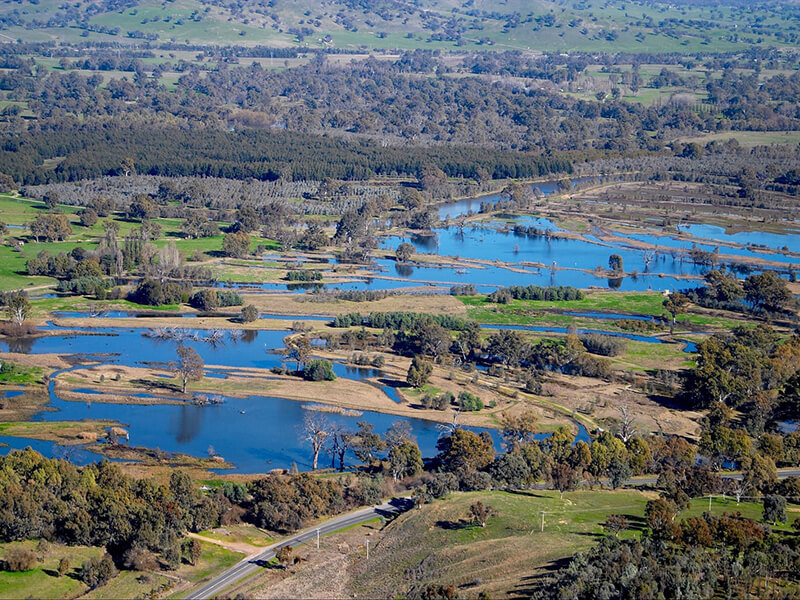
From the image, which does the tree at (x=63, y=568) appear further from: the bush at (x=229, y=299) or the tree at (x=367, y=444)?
the bush at (x=229, y=299)

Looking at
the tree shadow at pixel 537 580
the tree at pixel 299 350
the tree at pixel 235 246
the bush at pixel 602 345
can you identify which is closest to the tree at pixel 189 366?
the tree at pixel 299 350

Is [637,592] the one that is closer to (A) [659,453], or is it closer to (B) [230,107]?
(A) [659,453]

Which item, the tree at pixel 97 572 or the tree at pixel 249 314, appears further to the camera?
the tree at pixel 249 314

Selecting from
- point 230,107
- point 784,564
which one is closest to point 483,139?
point 230,107

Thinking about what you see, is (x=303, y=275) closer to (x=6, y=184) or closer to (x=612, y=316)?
(x=612, y=316)

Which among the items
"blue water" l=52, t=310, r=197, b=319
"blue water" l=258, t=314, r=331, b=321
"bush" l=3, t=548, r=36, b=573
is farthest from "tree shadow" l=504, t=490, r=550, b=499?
"blue water" l=52, t=310, r=197, b=319

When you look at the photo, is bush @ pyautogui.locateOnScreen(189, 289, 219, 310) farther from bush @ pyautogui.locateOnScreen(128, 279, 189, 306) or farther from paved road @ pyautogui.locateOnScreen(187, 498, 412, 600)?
paved road @ pyautogui.locateOnScreen(187, 498, 412, 600)

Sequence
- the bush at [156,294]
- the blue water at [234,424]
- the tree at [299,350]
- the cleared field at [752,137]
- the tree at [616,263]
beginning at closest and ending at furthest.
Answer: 1. the blue water at [234,424]
2. the tree at [299,350]
3. the bush at [156,294]
4. the tree at [616,263]
5. the cleared field at [752,137]
